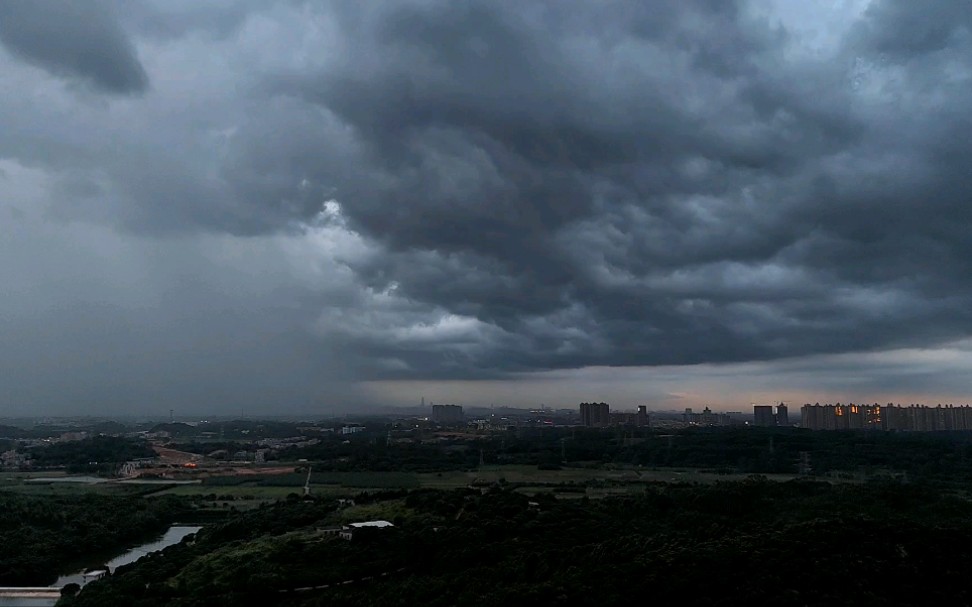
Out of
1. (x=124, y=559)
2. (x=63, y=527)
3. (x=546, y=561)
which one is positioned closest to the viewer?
(x=546, y=561)

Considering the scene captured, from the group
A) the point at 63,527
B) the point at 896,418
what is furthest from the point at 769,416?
the point at 63,527

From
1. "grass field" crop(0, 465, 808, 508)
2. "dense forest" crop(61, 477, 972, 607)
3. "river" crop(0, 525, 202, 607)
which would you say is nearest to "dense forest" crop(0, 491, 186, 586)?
"river" crop(0, 525, 202, 607)

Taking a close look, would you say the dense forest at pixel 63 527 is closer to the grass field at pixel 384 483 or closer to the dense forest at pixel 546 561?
the dense forest at pixel 546 561

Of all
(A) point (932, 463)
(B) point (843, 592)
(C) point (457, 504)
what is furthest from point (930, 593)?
(A) point (932, 463)

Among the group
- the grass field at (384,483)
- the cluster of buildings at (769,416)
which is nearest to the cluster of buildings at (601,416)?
the cluster of buildings at (769,416)

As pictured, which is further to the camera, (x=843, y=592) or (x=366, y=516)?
(x=366, y=516)

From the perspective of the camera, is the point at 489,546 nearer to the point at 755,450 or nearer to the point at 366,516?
the point at 366,516

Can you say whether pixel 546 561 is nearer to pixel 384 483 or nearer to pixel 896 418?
pixel 384 483
